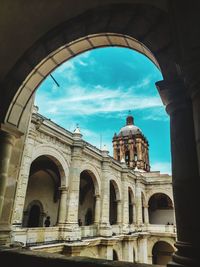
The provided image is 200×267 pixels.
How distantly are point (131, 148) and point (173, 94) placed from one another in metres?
28.8

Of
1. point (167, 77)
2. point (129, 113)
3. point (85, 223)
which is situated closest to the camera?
point (167, 77)

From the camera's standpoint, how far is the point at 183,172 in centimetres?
206

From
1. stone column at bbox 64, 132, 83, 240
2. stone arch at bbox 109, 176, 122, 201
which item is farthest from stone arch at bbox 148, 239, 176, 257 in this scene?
stone column at bbox 64, 132, 83, 240

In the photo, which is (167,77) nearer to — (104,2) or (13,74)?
(104,2)

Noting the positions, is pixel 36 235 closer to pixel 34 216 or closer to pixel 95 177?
pixel 34 216

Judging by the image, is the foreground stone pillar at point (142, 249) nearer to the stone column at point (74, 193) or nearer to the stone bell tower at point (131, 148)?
the stone column at point (74, 193)

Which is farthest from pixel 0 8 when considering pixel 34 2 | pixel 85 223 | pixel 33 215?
pixel 85 223

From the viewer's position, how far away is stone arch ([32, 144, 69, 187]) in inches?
399

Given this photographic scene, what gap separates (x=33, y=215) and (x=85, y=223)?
5.45 m

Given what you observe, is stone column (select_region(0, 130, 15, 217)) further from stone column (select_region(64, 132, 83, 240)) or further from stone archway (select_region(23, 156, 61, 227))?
stone archway (select_region(23, 156, 61, 227))

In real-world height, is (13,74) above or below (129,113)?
below

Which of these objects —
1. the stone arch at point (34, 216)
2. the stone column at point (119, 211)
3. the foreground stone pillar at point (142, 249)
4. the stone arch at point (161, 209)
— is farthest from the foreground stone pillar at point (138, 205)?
the stone arch at point (34, 216)

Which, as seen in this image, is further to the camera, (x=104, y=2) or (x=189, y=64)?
(x=104, y=2)

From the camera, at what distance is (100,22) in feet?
10.8
